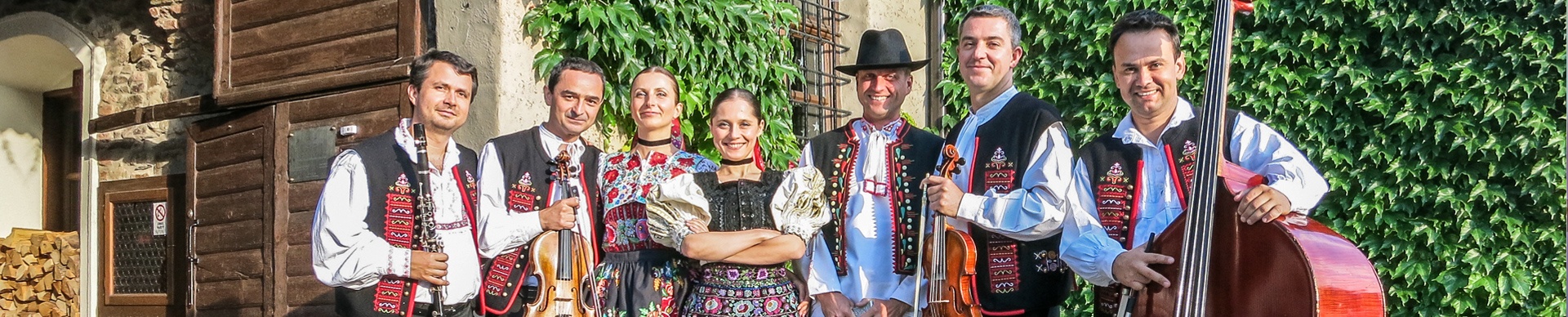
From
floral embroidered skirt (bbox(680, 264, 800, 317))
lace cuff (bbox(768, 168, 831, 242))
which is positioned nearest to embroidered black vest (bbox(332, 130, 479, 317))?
floral embroidered skirt (bbox(680, 264, 800, 317))

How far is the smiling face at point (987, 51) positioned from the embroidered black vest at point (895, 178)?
34 centimetres

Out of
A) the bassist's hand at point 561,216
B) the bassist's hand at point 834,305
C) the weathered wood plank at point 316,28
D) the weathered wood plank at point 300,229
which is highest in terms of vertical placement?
the weathered wood plank at point 316,28

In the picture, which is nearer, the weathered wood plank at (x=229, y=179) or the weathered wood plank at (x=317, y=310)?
the weathered wood plank at (x=317, y=310)

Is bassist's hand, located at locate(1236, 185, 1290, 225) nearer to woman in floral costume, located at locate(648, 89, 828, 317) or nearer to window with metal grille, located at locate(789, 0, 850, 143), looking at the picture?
woman in floral costume, located at locate(648, 89, 828, 317)

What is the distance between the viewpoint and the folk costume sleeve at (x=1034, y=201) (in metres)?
3.67

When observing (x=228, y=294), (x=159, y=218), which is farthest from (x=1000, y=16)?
(x=159, y=218)

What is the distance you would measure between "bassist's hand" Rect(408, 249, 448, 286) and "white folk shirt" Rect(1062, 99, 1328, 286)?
1712 millimetres

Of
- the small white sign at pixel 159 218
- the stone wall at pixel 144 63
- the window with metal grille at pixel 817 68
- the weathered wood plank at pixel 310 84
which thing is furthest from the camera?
the small white sign at pixel 159 218

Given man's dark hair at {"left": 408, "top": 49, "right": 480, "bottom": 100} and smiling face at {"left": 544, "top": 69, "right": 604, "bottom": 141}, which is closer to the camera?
man's dark hair at {"left": 408, "top": 49, "right": 480, "bottom": 100}

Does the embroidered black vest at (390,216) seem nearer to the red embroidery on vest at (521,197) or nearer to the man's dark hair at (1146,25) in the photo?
the red embroidery on vest at (521,197)

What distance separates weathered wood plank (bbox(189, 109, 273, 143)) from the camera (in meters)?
6.44

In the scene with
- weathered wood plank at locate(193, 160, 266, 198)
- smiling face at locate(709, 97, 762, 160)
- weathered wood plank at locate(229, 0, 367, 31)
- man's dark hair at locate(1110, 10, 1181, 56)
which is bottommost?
weathered wood plank at locate(193, 160, 266, 198)

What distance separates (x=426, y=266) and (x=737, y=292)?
0.86m

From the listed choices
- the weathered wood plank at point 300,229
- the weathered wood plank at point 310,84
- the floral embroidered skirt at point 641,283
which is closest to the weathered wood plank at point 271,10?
the weathered wood plank at point 310,84
